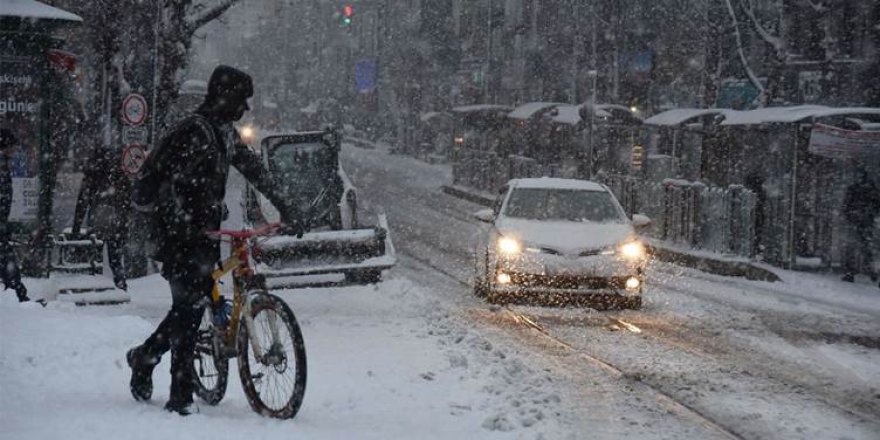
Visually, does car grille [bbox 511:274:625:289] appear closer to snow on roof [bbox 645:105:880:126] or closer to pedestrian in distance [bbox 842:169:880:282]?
pedestrian in distance [bbox 842:169:880:282]

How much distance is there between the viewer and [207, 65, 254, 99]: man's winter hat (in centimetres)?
560

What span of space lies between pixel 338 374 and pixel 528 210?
18.6 ft

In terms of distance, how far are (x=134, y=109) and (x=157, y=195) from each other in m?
9.75

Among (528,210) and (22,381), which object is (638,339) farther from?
(22,381)

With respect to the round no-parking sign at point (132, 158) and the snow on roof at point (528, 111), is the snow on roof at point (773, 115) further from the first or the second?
the snow on roof at point (528, 111)

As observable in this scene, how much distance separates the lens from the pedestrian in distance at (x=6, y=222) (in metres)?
10.7

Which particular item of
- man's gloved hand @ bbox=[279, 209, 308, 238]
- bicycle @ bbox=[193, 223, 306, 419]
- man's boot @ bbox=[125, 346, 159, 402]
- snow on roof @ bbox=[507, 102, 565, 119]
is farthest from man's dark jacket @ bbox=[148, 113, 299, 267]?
snow on roof @ bbox=[507, 102, 565, 119]

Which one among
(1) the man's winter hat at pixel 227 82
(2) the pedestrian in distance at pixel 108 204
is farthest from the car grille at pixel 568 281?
(1) the man's winter hat at pixel 227 82

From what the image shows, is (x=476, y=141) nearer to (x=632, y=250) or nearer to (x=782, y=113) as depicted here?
(x=782, y=113)

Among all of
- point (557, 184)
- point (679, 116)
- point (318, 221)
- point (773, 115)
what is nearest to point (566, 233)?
point (557, 184)

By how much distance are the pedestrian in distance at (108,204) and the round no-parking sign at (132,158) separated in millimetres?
92

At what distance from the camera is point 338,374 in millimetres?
7832

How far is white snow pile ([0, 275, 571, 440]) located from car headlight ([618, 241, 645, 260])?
7.65ft

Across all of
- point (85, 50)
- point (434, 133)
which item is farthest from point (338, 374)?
point (434, 133)
